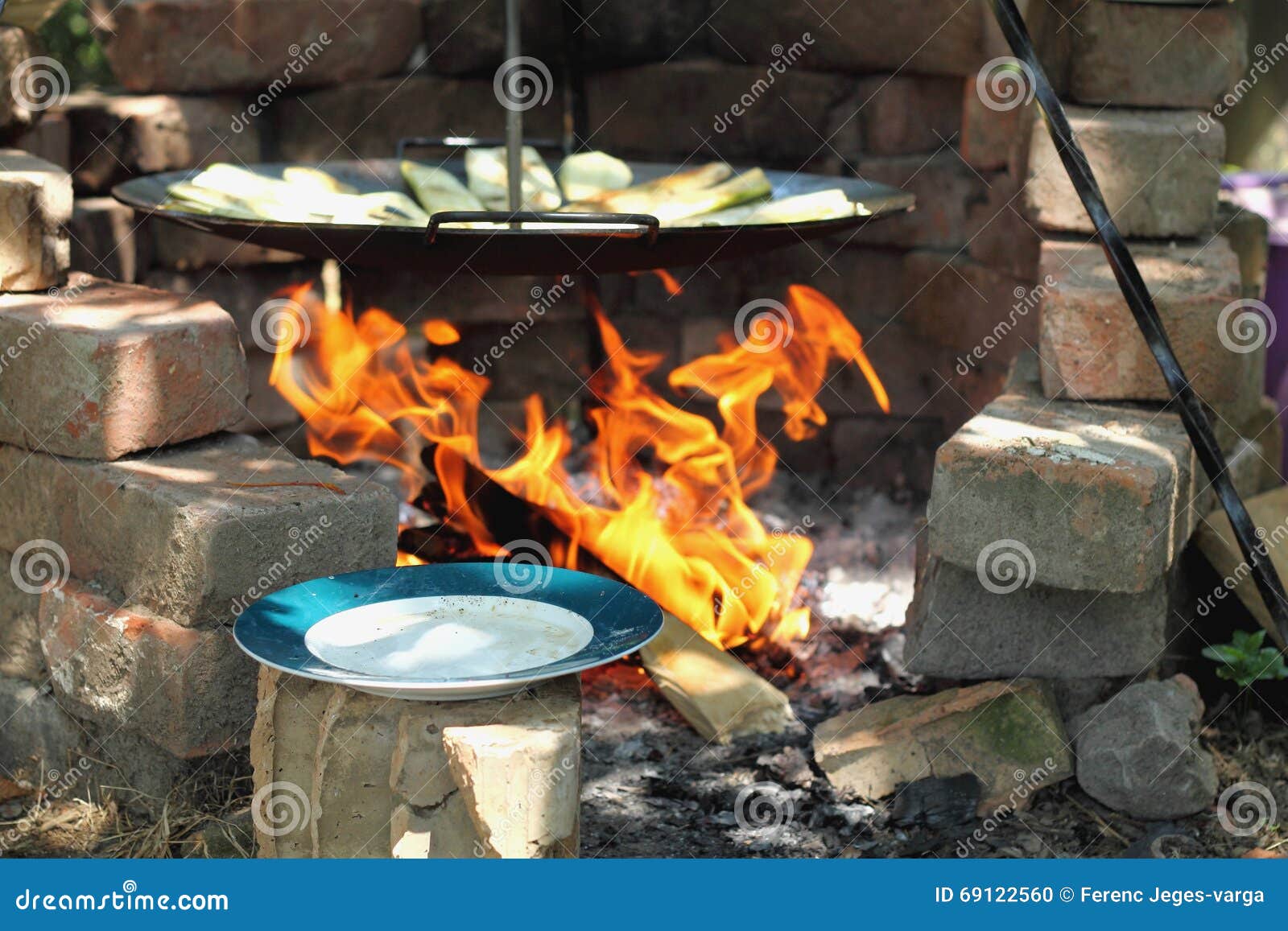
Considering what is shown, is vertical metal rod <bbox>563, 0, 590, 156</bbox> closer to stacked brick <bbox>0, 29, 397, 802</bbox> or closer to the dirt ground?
stacked brick <bbox>0, 29, 397, 802</bbox>

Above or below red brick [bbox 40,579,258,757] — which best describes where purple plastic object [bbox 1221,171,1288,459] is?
above

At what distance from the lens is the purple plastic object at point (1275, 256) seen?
4156 millimetres

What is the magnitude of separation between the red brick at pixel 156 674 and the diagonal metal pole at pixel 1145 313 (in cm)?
179

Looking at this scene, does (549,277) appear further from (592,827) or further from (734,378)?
(592,827)

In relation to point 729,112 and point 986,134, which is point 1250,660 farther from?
point 729,112

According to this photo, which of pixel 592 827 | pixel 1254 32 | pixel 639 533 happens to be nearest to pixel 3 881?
pixel 592 827

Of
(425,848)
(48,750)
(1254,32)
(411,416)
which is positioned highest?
(1254,32)

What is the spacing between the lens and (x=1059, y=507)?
278cm

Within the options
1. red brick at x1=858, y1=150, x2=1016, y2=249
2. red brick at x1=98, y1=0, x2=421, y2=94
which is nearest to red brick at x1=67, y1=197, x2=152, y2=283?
red brick at x1=98, y1=0, x2=421, y2=94

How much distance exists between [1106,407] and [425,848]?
1742mm

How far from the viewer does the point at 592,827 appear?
9.61ft

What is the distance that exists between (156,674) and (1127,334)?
2041 millimetres

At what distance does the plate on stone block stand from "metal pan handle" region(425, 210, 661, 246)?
608mm

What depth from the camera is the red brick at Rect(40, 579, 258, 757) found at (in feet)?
9.12
